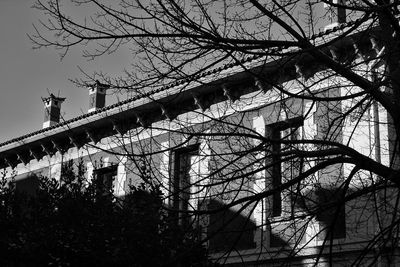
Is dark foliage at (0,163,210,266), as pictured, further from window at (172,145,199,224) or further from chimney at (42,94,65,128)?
chimney at (42,94,65,128)

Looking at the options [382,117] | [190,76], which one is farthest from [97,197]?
[190,76]

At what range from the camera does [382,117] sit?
14.1 meters

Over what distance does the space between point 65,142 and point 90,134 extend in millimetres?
1626

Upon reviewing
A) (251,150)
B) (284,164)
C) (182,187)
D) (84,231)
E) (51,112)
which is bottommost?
(182,187)

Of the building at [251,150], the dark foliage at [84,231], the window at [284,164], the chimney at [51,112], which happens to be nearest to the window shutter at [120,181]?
the building at [251,150]

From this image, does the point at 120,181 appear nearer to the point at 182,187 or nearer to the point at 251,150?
the point at 182,187

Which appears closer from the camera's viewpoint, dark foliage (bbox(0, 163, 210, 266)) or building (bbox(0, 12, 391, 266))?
building (bbox(0, 12, 391, 266))

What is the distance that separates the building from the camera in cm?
888

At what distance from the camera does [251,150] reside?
866 cm

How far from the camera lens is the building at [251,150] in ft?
29.1

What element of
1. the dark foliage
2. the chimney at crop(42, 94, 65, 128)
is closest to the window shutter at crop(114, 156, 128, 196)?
the dark foliage

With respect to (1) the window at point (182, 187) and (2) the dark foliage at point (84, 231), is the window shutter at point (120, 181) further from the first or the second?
(1) the window at point (182, 187)

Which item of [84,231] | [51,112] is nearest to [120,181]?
[84,231]

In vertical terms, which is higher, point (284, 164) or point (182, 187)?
point (284, 164)
